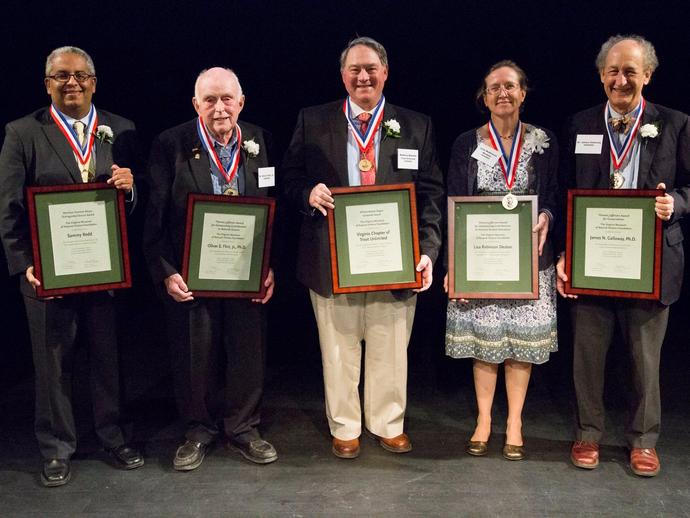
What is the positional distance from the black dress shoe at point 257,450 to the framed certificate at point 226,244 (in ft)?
2.32

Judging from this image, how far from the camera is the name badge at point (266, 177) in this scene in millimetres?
3332

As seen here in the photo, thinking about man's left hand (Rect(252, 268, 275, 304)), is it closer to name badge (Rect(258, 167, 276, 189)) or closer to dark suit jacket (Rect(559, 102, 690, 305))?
name badge (Rect(258, 167, 276, 189))

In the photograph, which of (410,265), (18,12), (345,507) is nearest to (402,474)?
(345,507)

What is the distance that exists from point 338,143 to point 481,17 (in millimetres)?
2717

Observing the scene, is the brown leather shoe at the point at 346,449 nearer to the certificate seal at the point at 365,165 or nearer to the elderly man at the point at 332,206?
the elderly man at the point at 332,206

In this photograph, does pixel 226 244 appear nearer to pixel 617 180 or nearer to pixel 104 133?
pixel 104 133

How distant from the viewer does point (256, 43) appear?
5688mm

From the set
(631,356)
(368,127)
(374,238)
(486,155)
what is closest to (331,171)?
(368,127)

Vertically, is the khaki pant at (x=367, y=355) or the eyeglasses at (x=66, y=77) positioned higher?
the eyeglasses at (x=66, y=77)

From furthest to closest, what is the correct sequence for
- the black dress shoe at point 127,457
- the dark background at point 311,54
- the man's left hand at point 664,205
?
the dark background at point 311,54 < the black dress shoe at point 127,457 < the man's left hand at point 664,205

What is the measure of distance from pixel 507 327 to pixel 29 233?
216 cm

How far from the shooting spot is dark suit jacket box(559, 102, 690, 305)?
318 cm

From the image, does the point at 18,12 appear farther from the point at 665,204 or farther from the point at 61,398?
the point at 665,204

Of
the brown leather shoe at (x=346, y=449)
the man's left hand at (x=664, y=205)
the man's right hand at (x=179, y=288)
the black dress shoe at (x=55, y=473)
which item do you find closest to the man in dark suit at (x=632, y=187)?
the man's left hand at (x=664, y=205)
